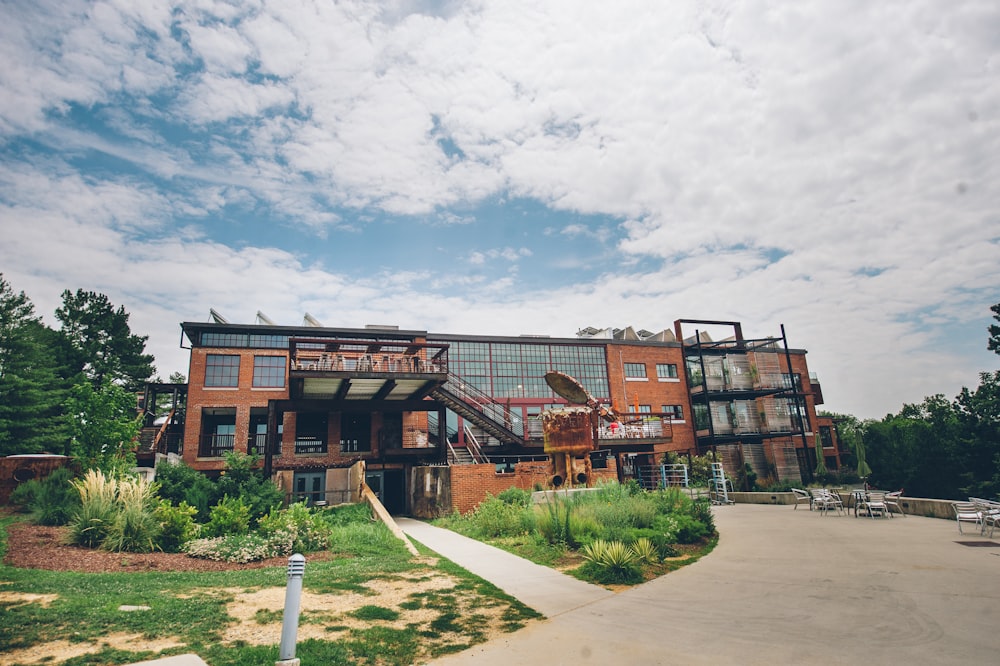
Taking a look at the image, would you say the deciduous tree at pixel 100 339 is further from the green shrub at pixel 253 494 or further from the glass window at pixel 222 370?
the green shrub at pixel 253 494

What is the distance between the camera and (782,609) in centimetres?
684

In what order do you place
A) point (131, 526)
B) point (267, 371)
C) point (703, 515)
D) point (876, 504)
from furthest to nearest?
point (267, 371)
point (876, 504)
point (703, 515)
point (131, 526)

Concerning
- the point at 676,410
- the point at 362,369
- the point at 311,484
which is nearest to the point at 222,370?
the point at 311,484

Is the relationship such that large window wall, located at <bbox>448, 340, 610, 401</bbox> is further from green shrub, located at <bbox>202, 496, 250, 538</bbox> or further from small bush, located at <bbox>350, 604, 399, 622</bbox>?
small bush, located at <bbox>350, 604, 399, 622</bbox>

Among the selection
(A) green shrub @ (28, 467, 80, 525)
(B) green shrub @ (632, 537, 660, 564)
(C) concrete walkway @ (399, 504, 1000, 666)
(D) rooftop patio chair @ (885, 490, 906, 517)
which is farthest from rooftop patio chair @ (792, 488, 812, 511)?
(A) green shrub @ (28, 467, 80, 525)

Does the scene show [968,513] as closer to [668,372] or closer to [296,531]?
[296,531]

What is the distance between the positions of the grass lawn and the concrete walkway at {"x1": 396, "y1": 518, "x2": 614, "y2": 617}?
0.36 meters

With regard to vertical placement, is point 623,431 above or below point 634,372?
below

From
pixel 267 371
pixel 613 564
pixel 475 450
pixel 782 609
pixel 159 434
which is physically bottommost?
pixel 782 609

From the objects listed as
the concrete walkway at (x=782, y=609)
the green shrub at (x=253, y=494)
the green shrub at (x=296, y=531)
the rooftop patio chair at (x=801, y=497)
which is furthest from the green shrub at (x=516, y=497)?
the rooftop patio chair at (x=801, y=497)

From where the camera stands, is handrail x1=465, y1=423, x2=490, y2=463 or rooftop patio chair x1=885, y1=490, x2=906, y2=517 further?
handrail x1=465, y1=423, x2=490, y2=463

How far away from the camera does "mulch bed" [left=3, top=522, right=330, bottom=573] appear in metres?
8.98

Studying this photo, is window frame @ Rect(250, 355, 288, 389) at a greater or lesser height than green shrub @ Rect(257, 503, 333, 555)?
greater

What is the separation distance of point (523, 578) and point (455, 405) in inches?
585
